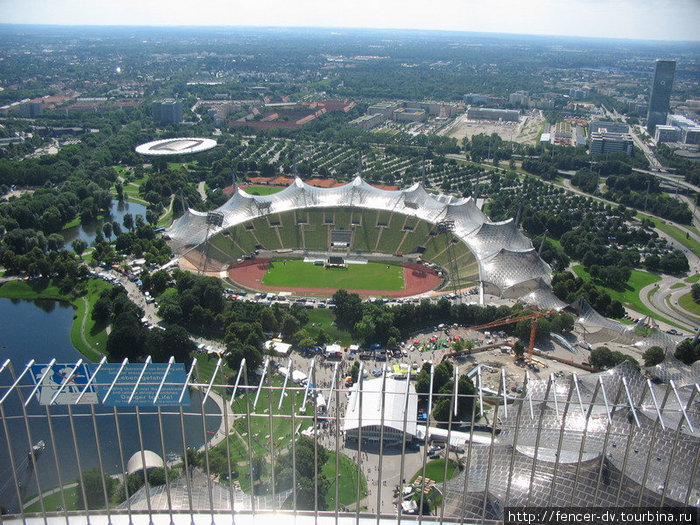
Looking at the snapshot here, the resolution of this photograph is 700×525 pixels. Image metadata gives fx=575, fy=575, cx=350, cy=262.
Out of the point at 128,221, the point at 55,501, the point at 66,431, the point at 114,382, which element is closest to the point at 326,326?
the point at 66,431

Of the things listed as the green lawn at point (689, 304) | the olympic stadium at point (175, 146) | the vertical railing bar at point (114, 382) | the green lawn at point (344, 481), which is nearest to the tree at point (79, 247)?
the olympic stadium at point (175, 146)

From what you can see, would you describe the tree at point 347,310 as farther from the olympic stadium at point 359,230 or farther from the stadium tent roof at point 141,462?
the stadium tent roof at point 141,462

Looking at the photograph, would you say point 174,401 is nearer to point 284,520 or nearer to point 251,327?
point 284,520

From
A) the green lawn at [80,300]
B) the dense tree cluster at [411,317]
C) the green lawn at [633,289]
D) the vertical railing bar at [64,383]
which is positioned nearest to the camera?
the vertical railing bar at [64,383]

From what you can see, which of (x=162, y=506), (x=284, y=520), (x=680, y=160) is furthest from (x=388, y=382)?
(x=680, y=160)

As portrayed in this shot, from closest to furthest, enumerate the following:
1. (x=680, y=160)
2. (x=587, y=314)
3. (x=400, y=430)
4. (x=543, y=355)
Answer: (x=400, y=430) < (x=543, y=355) < (x=587, y=314) < (x=680, y=160)

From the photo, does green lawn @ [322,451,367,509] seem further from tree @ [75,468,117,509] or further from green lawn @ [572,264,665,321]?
green lawn @ [572,264,665,321]
